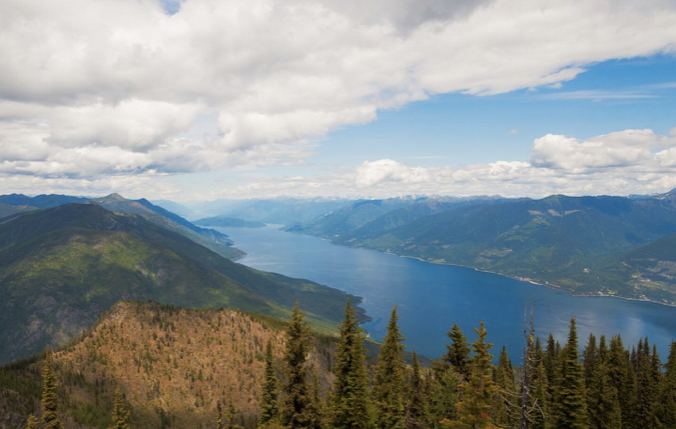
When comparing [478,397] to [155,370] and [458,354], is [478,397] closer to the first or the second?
[458,354]

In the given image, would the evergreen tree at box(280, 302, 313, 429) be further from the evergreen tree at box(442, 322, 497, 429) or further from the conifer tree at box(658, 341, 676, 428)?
the conifer tree at box(658, 341, 676, 428)

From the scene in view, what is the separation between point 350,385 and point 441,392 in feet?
63.6

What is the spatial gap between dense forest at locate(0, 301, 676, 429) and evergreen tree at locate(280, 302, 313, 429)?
2.9 inches

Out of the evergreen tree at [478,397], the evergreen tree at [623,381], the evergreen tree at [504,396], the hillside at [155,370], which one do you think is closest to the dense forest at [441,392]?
the evergreen tree at [478,397]

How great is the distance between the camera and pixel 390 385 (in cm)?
4203

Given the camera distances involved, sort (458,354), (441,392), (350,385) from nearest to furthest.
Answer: (350,385) → (441,392) → (458,354)

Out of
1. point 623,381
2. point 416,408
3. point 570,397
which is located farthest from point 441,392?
point 623,381

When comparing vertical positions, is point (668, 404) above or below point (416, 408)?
below

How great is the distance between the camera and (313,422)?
1091 inches

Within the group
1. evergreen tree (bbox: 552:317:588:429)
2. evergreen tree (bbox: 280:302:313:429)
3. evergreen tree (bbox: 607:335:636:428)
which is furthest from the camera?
evergreen tree (bbox: 607:335:636:428)

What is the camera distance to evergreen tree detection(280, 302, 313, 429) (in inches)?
1081

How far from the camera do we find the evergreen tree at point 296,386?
2747 cm

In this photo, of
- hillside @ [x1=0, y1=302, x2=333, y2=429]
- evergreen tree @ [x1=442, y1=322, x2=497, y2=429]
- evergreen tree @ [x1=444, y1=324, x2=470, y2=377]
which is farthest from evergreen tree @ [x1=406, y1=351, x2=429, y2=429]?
hillside @ [x1=0, y1=302, x2=333, y2=429]

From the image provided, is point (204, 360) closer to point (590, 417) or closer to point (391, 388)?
point (391, 388)
